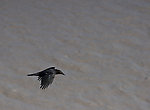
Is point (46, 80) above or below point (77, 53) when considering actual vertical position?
below

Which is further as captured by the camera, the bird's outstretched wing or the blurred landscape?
the blurred landscape

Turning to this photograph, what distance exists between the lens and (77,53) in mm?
7738

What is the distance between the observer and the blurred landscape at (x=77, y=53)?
259 inches

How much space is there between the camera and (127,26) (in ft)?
28.5

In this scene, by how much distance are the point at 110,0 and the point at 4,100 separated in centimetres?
426

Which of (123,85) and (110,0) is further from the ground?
(110,0)

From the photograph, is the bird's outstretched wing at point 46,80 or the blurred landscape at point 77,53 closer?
the bird's outstretched wing at point 46,80

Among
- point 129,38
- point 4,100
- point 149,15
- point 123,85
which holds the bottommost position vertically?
point 4,100

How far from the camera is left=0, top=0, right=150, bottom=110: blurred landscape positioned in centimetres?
657

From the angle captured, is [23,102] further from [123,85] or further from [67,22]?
[67,22]

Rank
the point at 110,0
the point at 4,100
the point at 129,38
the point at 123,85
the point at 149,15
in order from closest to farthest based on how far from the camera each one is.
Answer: the point at 4,100, the point at 123,85, the point at 129,38, the point at 149,15, the point at 110,0

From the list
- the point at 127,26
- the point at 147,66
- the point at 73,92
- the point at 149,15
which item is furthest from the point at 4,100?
the point at 149,15

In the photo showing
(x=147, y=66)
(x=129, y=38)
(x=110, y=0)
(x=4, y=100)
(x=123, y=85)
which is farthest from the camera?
(x=110, y=0)

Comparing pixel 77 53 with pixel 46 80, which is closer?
pixel 46 80
